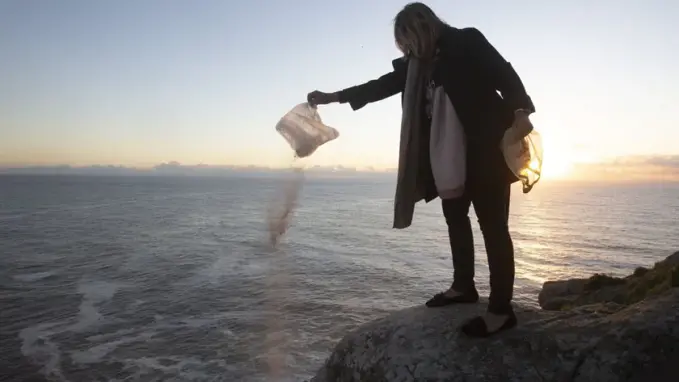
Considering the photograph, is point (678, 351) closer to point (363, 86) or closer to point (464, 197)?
point (464, 197)

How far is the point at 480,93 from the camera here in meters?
4.27

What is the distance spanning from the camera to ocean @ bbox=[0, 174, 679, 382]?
66.3 feet

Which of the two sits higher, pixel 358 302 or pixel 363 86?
pixel 363 86

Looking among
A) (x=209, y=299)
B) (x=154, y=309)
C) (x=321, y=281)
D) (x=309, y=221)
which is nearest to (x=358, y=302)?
(x=321, y=281)

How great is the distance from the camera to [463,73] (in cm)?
428

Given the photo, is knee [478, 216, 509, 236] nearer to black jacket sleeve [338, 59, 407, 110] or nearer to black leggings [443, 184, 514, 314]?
black leggings [443, 184, 514, 314]

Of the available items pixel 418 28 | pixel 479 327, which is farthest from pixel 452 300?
pixel 418 28

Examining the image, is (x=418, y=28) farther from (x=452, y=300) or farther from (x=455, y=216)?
(x=452, y=300)

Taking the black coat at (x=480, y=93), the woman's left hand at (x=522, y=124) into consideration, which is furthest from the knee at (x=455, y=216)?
the woman's left hand at (x=522, y=124)

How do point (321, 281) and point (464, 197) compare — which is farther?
point (321, 281)

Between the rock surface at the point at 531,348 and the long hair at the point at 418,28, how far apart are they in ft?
8.82

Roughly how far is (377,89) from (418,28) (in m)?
1.10

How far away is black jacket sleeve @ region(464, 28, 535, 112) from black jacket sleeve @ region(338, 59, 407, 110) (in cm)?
99

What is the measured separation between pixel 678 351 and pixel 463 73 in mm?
2928
